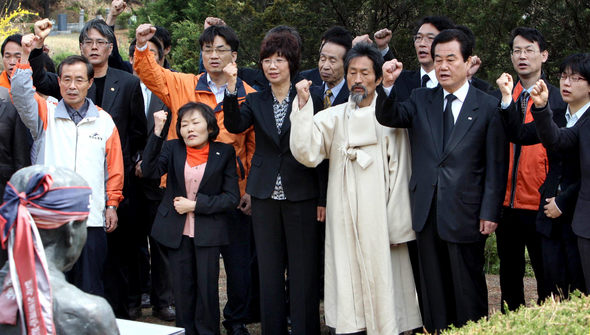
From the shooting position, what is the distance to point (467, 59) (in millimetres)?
4879

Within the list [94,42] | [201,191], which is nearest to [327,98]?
[201,191]

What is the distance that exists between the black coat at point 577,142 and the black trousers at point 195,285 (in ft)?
8.10

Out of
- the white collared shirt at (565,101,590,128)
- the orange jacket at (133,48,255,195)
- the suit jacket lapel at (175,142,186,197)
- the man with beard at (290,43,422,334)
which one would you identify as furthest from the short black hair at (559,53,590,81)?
the suit jacket lapel at (175,142,186,197)

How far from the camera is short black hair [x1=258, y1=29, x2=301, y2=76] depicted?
5188 mm

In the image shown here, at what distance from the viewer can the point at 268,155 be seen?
5145mm

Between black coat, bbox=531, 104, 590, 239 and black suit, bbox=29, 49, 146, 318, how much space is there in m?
3.32

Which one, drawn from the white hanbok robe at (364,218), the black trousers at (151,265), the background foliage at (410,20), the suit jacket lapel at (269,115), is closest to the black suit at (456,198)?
the white hanbok robe at (364,218)

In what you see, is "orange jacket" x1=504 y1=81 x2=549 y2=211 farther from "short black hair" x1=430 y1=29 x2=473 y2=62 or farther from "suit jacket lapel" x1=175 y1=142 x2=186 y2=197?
"suit jacket lapel" x1=175 y1=142 x2=186 y2=197

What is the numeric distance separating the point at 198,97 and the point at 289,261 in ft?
5.22

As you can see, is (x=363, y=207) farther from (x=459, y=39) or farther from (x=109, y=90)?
(x=109, y=90)

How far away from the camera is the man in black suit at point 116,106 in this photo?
588 cm

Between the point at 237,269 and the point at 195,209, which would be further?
the point at 237,269

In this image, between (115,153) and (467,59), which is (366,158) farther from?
(115,153)

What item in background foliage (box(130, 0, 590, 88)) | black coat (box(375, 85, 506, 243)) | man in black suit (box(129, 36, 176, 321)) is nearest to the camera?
black coat (box(375, 85, 506, 243))
